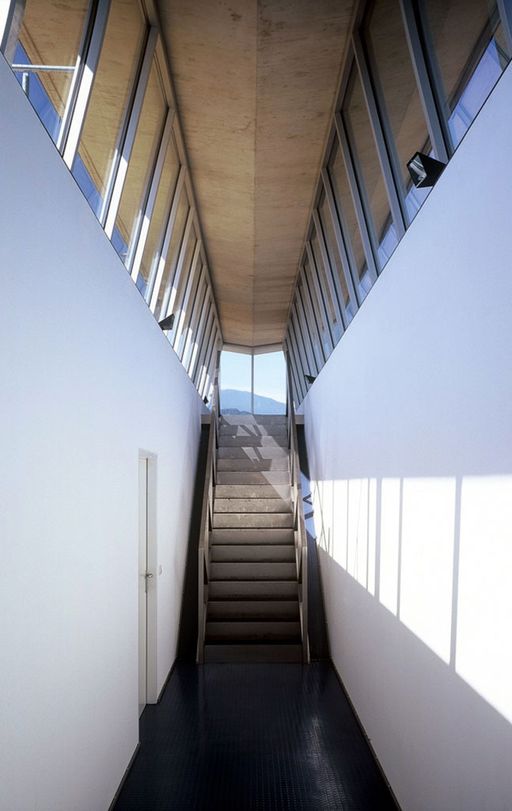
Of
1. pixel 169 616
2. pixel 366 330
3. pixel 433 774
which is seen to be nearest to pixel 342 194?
pixel 366 330

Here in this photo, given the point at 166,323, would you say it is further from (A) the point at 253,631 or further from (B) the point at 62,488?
(B) the point at 62,488

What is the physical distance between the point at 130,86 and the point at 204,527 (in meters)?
4.52

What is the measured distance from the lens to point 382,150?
451cm

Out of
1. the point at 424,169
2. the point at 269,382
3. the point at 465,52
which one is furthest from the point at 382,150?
the point at 269,382

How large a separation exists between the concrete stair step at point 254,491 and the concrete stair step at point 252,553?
115cm

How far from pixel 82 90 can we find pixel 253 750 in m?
4.28

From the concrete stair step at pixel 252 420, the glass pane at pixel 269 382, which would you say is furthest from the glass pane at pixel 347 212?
the glass pane at pixel 269 382

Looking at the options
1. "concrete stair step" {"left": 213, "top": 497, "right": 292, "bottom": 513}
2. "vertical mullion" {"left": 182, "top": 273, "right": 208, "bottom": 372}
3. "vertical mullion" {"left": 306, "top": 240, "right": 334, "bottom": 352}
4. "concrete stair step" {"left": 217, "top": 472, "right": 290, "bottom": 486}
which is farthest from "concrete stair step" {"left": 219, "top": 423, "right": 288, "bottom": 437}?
"vertical mullion" {"left": 306, "top": 240, "right": 334, "bottom": 352}

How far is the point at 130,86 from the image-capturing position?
4.63 metres

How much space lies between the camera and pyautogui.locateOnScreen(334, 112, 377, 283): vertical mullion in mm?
5215

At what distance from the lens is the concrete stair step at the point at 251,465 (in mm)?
10414

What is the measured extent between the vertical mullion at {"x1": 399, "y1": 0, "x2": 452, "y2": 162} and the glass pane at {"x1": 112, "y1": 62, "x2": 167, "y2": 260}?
2097 mm

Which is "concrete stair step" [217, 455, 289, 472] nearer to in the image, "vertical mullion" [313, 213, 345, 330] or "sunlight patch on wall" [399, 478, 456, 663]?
"vertical mullion" [313, 213, 345, 330]

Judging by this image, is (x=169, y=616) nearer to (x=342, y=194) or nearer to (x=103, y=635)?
(x=103, y=635)
